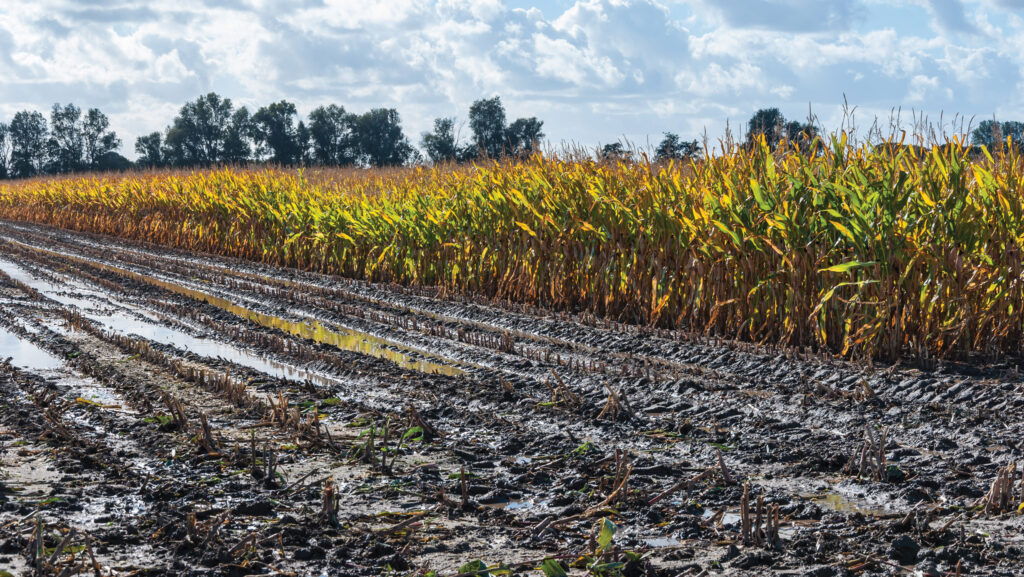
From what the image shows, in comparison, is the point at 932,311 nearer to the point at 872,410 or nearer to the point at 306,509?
the point at 872,410

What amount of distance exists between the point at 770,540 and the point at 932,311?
4.27 metres

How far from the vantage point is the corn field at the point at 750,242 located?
22.6 ft

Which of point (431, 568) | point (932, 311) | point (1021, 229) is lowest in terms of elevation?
point (431, 568)

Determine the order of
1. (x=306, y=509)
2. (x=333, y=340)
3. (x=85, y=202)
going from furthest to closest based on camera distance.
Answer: (x=85, y=202) → (x=333, y=340) → (x=306, y=509)

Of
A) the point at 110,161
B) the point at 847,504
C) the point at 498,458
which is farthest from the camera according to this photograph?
the point at 110,161

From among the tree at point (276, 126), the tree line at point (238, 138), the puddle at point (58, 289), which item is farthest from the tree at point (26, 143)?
the puddle at point (58, 289)

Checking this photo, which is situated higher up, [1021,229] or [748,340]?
[1021,229]

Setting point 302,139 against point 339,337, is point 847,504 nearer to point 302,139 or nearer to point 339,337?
point 339,337

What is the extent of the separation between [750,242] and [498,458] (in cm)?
421

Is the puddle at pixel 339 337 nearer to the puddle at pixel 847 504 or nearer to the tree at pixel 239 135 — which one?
the puddle at pixel 847 504

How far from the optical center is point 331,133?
56281mm

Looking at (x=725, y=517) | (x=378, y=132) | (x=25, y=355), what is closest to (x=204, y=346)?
(x=25, y=355)

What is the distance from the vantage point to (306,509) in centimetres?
381

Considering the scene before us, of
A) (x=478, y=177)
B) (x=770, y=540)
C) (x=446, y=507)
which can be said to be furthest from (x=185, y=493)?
(x=478, y=177)
